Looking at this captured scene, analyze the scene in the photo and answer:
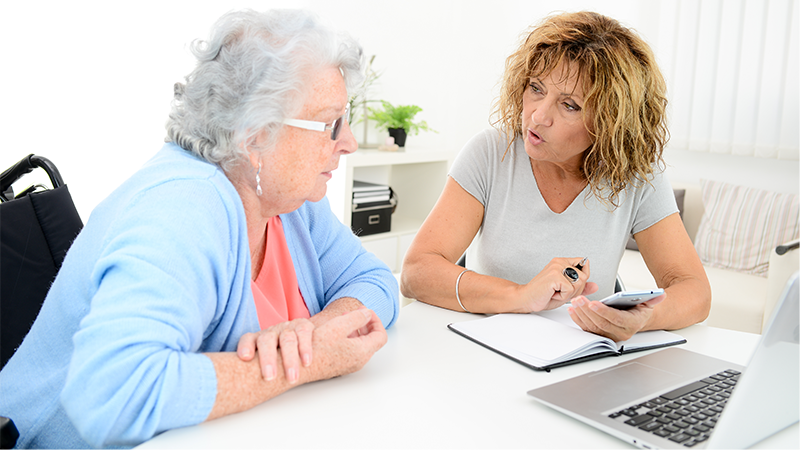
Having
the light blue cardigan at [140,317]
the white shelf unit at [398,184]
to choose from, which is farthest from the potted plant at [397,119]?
the light blue cardigan at [140,317]

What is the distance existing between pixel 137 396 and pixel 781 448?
31.7 inches

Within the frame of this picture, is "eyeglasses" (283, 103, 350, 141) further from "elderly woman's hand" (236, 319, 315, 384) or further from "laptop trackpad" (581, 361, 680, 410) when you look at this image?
"laptop trackpad" (581, 361, 680, 410)

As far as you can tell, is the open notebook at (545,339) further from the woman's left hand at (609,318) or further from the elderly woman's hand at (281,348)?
the elderly woman's hand at (281,348)

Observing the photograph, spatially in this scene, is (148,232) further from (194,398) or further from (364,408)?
(364,408)

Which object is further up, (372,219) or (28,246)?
(28,246)

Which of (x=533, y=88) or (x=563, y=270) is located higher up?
(x=533, y=88)

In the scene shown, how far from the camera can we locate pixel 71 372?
74 cm

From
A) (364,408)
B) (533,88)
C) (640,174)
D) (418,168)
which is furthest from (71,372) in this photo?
(418,168)

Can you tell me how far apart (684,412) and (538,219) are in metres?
0.76

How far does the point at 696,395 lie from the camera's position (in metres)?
0.93

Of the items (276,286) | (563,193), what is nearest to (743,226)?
(563,193)

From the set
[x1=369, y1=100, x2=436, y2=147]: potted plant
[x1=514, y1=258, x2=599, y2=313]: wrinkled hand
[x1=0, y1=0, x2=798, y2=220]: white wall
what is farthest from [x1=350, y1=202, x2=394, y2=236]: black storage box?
[x1=514, y1=258, x2=599, y2=313]: wrinkled hand

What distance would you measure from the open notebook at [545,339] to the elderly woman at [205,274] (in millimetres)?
239

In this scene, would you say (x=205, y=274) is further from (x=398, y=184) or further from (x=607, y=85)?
(x=398, y=184)
